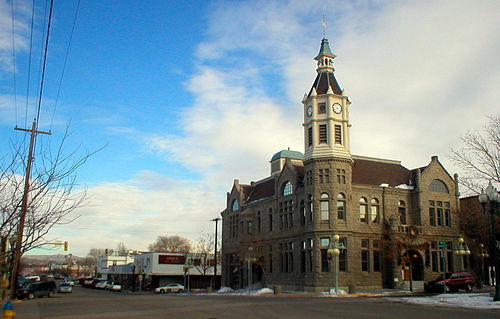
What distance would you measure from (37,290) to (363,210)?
109 feet

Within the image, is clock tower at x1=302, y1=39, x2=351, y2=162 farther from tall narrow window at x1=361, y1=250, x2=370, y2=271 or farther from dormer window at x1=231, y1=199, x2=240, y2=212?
dormer window at x1=231, y1=199, x2=240, y2=212

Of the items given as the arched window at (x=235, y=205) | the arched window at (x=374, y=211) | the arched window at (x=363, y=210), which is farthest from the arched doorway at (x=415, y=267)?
the arched window at (x=235, y=205)

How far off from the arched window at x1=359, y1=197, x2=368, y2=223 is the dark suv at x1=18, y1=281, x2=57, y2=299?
3212 cm

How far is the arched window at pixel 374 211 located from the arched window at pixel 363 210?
0.62m

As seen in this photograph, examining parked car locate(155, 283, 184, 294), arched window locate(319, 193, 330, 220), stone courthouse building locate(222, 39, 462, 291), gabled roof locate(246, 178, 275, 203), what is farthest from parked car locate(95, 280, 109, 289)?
arched window locate(319, 193, 330, 220)

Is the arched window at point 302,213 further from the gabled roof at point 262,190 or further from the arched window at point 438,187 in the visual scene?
the arched window at point 438,187

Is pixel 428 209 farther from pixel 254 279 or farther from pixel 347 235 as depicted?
pixel 254 279

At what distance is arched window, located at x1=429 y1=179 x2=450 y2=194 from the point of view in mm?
54278

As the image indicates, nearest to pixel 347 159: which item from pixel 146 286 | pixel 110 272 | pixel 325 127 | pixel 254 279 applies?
pixel 325 127

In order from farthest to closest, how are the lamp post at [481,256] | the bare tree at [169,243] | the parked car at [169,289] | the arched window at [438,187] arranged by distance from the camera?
the bare tree at [169,243]
the parked car at [169,289]
the arched window at [438,187]
the lamp post at [481,256]

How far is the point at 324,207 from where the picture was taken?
4906 cm

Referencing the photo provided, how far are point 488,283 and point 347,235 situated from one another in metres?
19.2

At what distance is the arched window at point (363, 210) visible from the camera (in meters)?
50.6

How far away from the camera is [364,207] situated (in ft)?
168
